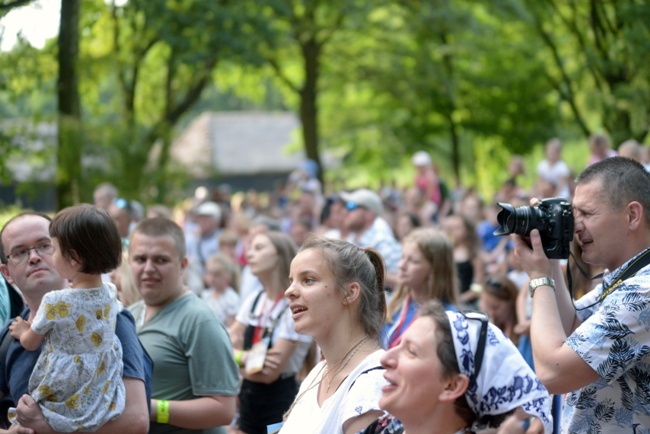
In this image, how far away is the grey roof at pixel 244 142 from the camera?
139ft

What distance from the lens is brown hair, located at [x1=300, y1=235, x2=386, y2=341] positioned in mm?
3596

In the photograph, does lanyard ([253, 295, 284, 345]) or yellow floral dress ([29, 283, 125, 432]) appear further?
lanyard ([253, 295, 284, 345])

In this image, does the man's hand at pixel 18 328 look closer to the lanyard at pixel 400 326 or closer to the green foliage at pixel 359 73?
the lanyard at pixel 400 326

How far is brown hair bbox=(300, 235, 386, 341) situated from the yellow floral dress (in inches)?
37.6

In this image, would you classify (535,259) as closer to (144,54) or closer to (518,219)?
(518,219)

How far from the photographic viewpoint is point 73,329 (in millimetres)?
3422

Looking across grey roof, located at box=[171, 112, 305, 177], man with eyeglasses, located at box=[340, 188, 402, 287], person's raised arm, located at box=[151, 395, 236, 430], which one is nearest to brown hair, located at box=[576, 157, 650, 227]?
person's raised arm, located at box=[151, 395, 236, 430]

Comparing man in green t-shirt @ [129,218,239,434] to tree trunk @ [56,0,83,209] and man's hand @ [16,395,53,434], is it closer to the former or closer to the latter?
man's hand @ [16,395,53,434]

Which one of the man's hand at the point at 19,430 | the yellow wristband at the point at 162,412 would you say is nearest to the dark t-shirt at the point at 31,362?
the man's hand at the point at 19,430

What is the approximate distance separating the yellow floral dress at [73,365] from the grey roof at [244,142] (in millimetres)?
38038

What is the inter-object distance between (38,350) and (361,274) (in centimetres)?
140

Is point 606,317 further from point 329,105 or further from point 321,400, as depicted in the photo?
point 329,105

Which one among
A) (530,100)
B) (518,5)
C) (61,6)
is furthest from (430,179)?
(61,6)

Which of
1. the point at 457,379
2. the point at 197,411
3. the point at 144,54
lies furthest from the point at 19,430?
the point at 144,54
